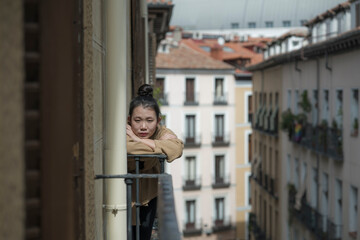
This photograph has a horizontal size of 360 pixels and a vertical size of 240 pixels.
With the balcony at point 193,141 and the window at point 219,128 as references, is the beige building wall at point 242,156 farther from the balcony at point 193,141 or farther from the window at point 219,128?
the balcony at point 193,141

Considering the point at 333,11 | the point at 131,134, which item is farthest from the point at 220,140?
the point at 131,134

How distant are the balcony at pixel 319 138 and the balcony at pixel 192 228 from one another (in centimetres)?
1746

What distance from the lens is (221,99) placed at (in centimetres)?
5144

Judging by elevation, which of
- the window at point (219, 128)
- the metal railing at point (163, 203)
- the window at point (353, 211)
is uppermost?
the metal railing at point (163, 203)

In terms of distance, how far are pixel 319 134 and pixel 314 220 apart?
10.7 feet

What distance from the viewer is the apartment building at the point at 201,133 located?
161ft

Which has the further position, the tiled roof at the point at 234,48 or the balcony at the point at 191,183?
the tiled roof at the point at 234,48

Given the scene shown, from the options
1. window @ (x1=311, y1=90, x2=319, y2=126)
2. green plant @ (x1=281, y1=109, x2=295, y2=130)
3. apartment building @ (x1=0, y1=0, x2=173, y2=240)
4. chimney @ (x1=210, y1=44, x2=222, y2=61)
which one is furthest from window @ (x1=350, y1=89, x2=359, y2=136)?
chimney @ (x1=210, y1=44, x2=222, y2=61)

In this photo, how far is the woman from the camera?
15.4ft

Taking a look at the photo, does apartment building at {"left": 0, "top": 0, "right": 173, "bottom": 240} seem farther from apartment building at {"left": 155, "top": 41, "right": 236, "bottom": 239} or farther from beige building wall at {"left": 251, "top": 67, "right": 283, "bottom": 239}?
apartment building at {"left": 155, "top": 41, "right": 236, "bottom": 239}

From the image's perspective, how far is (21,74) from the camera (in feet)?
4.70

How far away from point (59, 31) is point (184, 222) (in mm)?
47071

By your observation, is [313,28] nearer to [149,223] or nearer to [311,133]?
[311,133]

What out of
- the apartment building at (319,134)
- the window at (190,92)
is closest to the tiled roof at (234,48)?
the window at (190,92)
